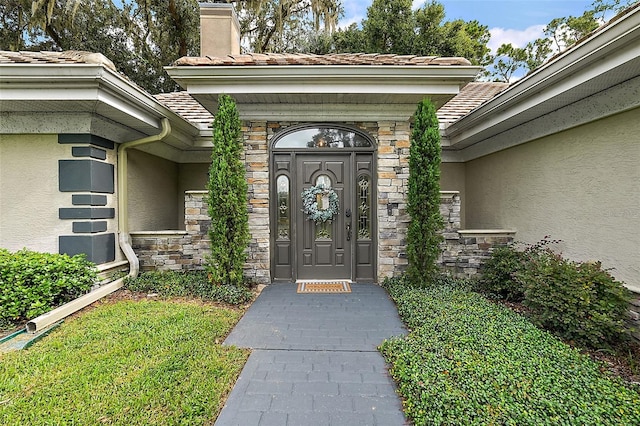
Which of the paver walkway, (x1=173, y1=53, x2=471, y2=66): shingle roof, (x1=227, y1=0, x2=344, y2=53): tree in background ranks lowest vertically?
the paver walkway

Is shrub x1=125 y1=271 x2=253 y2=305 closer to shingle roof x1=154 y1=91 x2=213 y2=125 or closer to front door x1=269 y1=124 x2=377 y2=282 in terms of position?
front door x1=269 y1=124 x2=377 y2=282

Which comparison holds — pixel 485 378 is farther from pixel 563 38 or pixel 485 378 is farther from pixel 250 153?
pixel 563 38

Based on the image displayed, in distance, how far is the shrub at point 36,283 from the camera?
340cm

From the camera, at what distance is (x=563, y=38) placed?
13906mm

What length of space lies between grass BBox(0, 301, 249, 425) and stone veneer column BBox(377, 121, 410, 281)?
9.36 feet

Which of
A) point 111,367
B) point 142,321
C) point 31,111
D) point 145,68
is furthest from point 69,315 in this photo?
point 145,68

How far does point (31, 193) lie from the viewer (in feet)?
13.8

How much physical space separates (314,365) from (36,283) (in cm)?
336

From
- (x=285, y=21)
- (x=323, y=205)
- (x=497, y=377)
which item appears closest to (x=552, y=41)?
(x=285, y=21)

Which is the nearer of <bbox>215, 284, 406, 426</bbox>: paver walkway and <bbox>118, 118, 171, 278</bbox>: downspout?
<bbox>215, 284, 406, 426</bbox>: paver walkway

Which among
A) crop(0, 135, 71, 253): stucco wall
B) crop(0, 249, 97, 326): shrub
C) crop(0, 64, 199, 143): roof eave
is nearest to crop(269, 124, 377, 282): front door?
crop(0, 64, 199, 143): roof eave

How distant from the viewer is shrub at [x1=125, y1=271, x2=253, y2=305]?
14.2 ft

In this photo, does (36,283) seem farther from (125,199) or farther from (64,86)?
(64,86)

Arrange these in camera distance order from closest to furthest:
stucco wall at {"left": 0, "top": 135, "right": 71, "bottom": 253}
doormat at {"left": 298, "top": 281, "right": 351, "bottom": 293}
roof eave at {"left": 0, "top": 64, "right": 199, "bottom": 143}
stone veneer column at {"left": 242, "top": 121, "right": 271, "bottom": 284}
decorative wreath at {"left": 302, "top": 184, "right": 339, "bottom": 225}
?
roof eave at {"left": 0, "top": 64, "right": 199, "bottom": 143} < stucco wall at {"left": 0, "top": 135, "right": 71, "bottom": 253} < doormat at {"left": 298, "top": 281, "right": 351, "bottom": 293} < stone veneer column at {"left": 242, "top": 121, "right": 271, "bottom": 284} < decorative wreath at {"left": 302, "top": 184, "right": 339, "bottom": 225}
